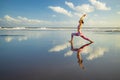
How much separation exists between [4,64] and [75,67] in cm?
181

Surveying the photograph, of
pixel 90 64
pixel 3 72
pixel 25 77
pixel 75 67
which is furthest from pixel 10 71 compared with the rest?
pixel 90 64

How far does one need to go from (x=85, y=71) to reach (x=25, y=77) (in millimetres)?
1381

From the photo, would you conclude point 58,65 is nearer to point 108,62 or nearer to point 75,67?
point 75,67

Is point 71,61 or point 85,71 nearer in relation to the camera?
point 85,71

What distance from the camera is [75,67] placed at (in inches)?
208

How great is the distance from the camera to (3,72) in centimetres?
468

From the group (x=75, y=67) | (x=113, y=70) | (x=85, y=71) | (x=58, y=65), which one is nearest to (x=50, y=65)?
(x=58, y=65)

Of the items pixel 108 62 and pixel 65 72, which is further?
pixel 108 62

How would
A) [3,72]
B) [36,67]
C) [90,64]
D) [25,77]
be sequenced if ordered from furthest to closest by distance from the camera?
[90,64] < [36,67] < [3,72] < [25,77]

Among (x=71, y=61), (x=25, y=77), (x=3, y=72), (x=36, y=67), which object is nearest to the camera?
(x=25, y=77)

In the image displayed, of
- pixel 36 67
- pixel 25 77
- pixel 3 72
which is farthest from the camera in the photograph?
pixel 36 67

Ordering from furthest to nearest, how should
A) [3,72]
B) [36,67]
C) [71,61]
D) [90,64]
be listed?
[71,61] → [90,64] → [36,67] → [3,72]

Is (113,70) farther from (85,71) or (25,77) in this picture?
(25,77)

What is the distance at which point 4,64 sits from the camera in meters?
5.50
